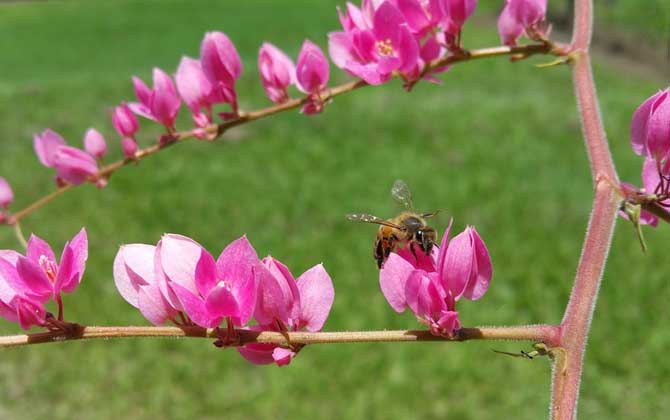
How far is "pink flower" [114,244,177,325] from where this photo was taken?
1.47 ft

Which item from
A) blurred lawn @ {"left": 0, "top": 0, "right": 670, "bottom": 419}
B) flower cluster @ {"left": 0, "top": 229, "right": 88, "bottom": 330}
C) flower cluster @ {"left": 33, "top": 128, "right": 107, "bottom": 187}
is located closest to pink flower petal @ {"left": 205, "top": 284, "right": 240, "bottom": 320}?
flower cluster @ {"left": 0, "top": 229, "right": 88, "bottom": 330}

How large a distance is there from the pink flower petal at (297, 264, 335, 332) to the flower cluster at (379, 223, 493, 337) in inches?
1.5

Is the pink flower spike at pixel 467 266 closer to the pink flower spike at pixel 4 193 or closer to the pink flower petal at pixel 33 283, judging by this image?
the pink flower petal at pixel 33 283

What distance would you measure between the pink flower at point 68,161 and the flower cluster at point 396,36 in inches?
13.4

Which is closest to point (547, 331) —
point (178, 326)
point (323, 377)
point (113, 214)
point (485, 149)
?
point (178, 326)

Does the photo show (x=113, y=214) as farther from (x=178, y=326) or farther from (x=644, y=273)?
(x=178, y=326)

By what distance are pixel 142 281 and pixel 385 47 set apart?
37 cm

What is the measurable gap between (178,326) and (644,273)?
314 cm

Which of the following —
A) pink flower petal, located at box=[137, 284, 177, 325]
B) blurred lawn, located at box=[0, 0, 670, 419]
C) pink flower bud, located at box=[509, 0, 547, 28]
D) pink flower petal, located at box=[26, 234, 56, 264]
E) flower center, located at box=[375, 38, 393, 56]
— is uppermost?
pink flower bud, located at box=[509, 0, 547, 28]

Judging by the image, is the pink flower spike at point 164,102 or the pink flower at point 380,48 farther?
the pink flower spike at point 164,102

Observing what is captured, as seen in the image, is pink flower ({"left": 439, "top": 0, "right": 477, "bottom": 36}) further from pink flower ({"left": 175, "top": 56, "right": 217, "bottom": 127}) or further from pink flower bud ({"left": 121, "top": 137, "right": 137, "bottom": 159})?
pink flower bud ({"left": 121, "top": 137, "right": 137, "bottom": 159})

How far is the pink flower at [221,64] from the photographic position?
752 millimetres

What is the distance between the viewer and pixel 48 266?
0.50 m

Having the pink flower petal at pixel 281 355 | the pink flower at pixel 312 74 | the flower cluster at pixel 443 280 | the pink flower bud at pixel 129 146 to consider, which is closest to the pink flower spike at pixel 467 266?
the flower cluster at pixel 443 280
